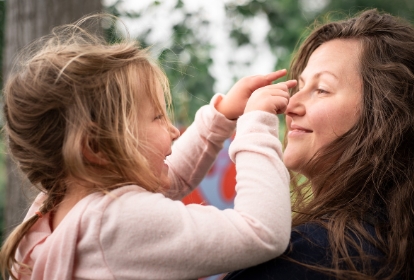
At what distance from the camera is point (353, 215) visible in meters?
1.76

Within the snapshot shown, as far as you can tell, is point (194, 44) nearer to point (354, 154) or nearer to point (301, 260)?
point (354, 154)

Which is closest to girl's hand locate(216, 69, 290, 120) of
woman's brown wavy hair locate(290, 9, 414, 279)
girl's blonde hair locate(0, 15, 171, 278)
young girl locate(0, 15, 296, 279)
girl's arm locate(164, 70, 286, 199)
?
girl's arm locate(164, 70, 286, 199)

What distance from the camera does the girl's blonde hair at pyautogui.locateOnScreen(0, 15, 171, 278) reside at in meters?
1.64

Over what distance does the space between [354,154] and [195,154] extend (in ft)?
2.14

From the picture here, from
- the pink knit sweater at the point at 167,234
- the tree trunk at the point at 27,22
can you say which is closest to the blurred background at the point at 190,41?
the tree trunk at the point at 27,22

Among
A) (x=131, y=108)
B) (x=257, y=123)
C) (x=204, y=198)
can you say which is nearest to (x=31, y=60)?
(x=131, y=108)

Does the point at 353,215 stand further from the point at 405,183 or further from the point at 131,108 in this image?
the point at 131,108

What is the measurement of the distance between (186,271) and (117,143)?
0.43m

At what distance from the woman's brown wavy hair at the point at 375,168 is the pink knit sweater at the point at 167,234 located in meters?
0.24

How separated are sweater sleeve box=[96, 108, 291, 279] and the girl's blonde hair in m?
0.13

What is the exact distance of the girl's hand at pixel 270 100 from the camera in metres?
Answer: 1.79

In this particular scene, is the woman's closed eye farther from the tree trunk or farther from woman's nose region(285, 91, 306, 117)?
the tree trunk

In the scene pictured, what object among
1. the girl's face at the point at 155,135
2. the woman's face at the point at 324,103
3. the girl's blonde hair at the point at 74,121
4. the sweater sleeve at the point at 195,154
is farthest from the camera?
the sweater sleeve at the point at 195,154

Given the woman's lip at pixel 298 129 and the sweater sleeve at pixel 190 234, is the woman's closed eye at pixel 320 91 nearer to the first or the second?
the woman's lip at pixel 298 129
